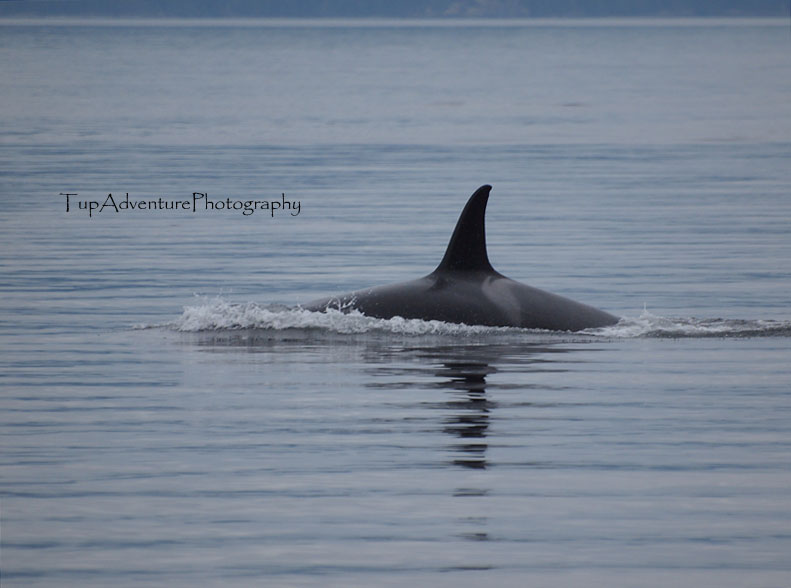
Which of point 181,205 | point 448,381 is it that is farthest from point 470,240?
point 181,205

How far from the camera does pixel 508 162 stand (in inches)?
1866

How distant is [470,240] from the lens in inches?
685

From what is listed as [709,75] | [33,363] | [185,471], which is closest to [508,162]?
[33,363]

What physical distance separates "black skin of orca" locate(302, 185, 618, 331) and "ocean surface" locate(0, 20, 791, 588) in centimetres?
19

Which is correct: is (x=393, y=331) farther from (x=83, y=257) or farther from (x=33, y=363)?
(x=83, y=257)

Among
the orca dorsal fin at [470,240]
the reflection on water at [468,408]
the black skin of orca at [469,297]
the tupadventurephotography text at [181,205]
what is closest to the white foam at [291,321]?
the black skin of orca at [469,297]

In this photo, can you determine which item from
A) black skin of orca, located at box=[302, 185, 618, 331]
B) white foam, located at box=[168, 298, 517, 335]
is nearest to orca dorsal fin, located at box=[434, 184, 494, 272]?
black skin of orca, located at box=[302, 185, 618, 331]

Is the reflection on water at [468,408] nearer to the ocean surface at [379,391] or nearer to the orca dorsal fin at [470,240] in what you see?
the ocean surface at [379,391]

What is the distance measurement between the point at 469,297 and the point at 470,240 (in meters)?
0.56

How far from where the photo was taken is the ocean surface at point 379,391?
10.1 m

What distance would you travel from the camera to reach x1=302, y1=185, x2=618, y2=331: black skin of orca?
17.5 m

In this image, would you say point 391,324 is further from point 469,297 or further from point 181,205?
point 181,205

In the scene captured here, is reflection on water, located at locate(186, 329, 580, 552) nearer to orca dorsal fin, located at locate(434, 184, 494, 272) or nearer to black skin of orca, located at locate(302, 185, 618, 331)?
black skin of orca, located at locate(302, 185, 618, 331)

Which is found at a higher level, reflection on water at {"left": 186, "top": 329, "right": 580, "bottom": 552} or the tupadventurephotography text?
the tupadventurephotography text
